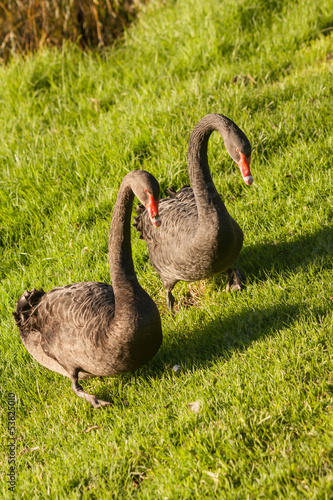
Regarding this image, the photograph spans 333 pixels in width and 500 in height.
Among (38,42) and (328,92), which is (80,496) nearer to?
(328,92)

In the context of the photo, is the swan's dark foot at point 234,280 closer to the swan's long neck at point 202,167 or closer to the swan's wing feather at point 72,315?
the swan's long neck at point 202,167

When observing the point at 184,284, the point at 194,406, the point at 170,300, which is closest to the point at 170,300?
the point at 170,300

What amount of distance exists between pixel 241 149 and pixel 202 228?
67 centimetres

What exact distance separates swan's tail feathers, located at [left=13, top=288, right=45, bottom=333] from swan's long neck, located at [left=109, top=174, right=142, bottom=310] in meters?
0.97

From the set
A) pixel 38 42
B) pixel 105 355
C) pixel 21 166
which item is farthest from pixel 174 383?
pixel 38 42

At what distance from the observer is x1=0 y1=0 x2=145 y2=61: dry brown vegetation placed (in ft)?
27.8

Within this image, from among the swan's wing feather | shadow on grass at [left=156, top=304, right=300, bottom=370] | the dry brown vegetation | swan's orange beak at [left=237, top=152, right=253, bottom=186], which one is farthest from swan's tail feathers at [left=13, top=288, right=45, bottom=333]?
the dry brown vegetation

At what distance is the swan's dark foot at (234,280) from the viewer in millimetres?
4316

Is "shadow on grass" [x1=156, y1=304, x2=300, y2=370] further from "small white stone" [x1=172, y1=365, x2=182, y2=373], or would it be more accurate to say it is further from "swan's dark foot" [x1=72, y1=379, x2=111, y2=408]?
"swan's dark foot" [x1=72, y1=379, x2=111, y2=408]

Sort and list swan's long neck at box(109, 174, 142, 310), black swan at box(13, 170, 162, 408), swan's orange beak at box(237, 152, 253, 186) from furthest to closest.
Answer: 1. swan's orange beak at box(237, 152, 253, 186)
2. swan's long neck at box(109, 174, 142, 310)
3. black swan at box(13, 170, 162, 408)

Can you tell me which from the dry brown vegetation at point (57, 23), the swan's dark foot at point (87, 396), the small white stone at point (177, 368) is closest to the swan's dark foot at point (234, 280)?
the small white stone at point (177, 368)

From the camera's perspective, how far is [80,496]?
3.08 meters

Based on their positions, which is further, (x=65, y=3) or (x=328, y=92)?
(x=65, y=3)

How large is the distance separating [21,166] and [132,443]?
159 inches
